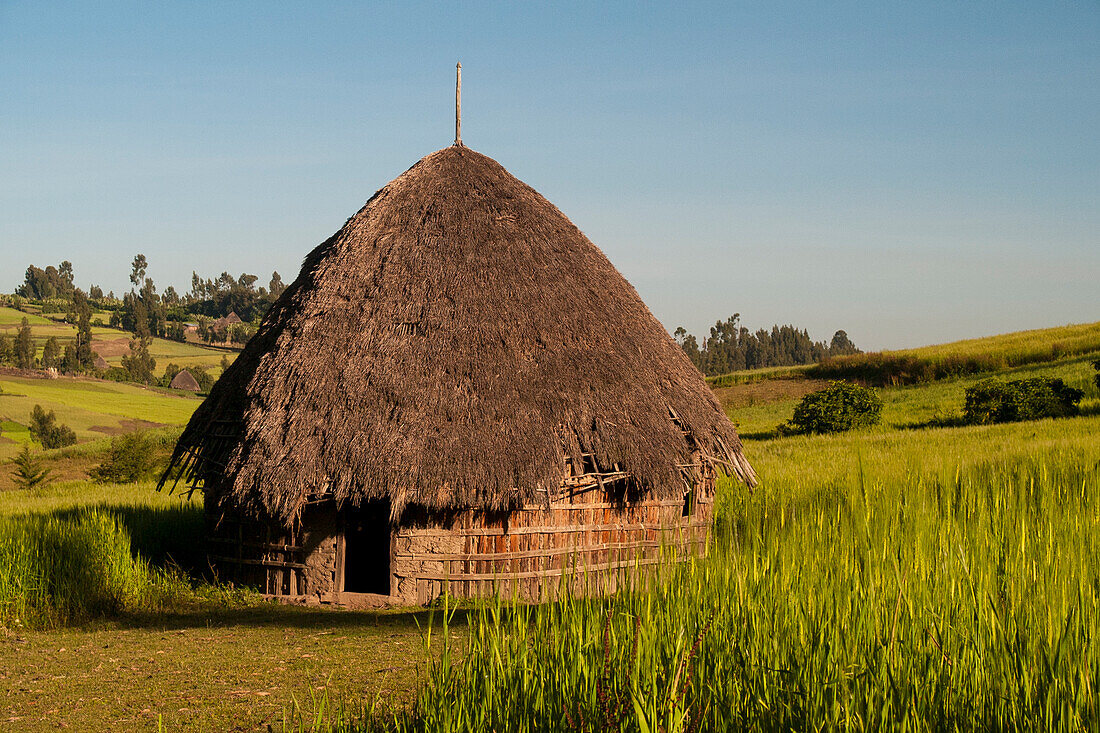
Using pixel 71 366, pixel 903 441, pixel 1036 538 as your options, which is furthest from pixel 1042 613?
pixel 71 366

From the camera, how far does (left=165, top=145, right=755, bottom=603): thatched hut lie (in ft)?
29.9

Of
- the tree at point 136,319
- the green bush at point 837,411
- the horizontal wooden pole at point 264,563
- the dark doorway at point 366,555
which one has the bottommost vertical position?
the dark doorway at point 366,555

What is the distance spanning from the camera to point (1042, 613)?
2.77 m

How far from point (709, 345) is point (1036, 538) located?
10645cm

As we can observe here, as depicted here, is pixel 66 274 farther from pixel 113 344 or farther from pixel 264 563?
pixel 264 563

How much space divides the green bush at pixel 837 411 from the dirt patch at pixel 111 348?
76.4 meters

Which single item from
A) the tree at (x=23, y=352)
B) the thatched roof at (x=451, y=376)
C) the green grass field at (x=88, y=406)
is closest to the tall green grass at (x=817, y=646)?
the thatched roof at (x=451, y=376)

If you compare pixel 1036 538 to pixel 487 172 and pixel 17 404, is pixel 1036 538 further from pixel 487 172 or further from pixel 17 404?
pixel 17 404

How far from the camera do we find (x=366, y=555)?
12344 mm

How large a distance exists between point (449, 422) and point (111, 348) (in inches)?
3523

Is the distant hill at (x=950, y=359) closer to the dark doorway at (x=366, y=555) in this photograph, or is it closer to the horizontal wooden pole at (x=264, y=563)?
the dark doorway at (x=366, y=555)

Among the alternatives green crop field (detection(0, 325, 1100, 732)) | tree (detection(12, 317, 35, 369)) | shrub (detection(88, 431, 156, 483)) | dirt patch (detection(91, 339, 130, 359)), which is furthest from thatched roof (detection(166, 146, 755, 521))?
dirt patch (detection(91, 339, 130, 359))

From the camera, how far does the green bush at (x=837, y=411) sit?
2788 centimetres

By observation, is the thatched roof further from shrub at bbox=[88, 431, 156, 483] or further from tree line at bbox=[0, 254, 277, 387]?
tree line at bbox=[0, 254, 277, 387]
